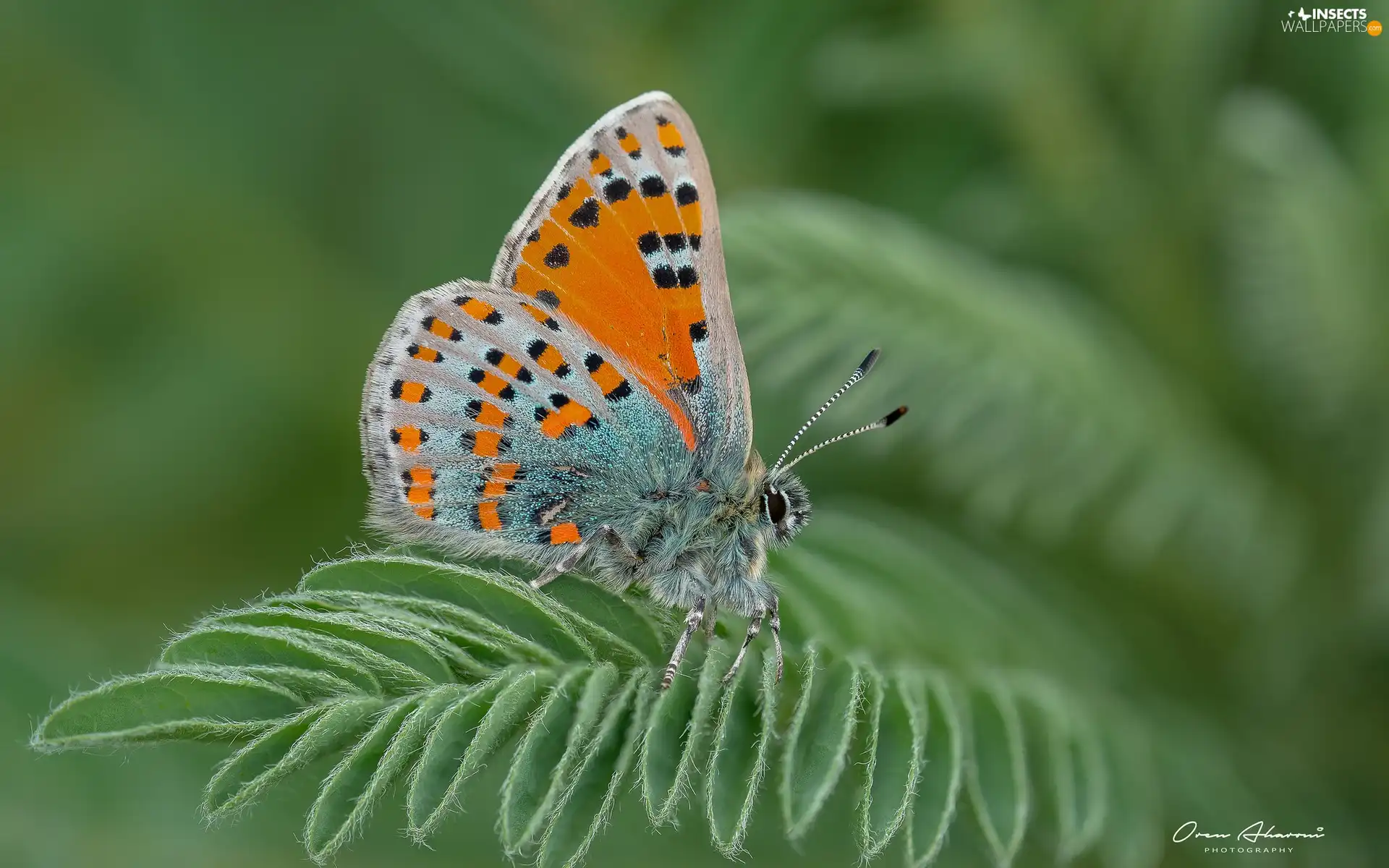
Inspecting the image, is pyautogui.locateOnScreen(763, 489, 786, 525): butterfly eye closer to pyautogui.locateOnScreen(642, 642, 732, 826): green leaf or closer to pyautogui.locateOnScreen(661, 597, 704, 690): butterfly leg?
pyautogui.locateOnScreen(661, 597, 704, 690): butterfly leg

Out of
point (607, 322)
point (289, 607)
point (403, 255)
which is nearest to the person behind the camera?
point (289, 607)

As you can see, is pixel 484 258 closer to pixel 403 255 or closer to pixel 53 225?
pixel 403 255

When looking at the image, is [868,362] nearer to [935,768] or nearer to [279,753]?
[935,768]

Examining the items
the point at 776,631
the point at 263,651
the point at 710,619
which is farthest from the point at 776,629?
A: the point at 263,651

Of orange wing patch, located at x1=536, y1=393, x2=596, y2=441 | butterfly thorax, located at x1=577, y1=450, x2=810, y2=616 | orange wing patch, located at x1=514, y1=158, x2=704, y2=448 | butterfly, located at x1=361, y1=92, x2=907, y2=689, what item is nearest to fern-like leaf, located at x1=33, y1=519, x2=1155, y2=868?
butterfly thorax, located at x1=577, y1=450, x2=810, y2=616

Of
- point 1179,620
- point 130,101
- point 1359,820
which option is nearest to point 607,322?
point 1179,620

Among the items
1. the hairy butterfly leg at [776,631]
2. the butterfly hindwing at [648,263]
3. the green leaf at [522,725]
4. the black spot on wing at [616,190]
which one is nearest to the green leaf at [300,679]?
the green leaf at [522,725]
